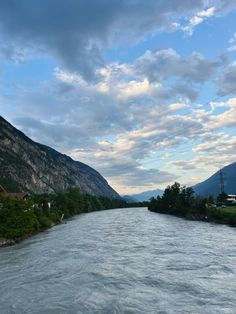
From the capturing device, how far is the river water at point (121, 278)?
84.5 feet

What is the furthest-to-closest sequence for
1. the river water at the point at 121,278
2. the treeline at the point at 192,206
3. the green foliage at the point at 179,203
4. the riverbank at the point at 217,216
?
the green foliage at the point at 179,203
the treeline at the point at 192,206
the riverbank at the point at 217,216
the river water at the point at 121,278

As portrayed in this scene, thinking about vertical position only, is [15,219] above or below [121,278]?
above

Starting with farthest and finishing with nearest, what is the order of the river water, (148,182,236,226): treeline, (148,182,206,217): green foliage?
(148,182,206,217): green foliage → (148,182,236,226): treeline → the river water

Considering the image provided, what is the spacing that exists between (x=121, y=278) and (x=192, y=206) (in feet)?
320

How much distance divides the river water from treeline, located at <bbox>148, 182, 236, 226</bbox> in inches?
1729

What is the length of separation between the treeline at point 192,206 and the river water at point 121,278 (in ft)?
144

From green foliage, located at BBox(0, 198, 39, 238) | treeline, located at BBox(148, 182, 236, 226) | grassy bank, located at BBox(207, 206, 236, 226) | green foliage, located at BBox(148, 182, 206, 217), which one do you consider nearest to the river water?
green foliage, located at BBox(0, 198, 39, 238)

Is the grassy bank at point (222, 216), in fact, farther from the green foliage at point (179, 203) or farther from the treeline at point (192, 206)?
the green foliage at point (179, 203)

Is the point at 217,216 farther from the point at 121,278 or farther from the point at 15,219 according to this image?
the point at 121,278

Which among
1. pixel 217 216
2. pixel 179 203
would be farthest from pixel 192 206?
pixel 217 216

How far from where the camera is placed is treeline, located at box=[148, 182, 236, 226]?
98.1 meters

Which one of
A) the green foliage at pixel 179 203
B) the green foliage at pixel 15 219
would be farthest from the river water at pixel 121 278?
the green foliage at pixel 179 203

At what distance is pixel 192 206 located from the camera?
127312 mm

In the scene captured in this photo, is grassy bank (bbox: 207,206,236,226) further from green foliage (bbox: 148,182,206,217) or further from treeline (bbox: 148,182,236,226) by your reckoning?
green foliage (bbox: 148,182,206,217)
